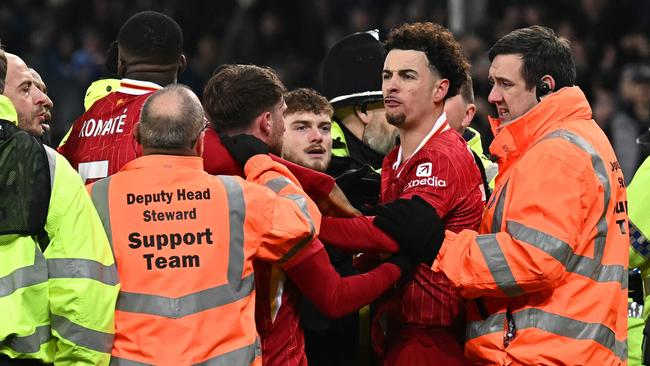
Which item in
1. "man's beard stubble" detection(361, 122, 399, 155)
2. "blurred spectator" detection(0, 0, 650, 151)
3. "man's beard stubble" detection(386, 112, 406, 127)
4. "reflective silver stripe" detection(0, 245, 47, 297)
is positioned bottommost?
"blurred spectator" detection(0, 0, 650, 151)

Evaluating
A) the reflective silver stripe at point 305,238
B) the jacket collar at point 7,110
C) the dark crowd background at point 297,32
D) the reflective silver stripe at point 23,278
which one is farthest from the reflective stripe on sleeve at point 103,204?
the dark crowd background at point 297,32

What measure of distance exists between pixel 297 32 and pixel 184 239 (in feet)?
37.5

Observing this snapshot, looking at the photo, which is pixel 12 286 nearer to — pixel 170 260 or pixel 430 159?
pixel 170 260

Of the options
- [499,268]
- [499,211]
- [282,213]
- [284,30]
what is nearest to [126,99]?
[282,213]

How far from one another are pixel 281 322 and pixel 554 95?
1582 mm

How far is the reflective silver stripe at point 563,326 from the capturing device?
4848mm

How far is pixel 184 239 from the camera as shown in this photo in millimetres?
4520

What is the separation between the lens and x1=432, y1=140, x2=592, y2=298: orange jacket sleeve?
4.75m

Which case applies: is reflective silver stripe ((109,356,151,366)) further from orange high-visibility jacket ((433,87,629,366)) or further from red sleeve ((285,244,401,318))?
orange high-visibility jacket ((433,87,629,366))

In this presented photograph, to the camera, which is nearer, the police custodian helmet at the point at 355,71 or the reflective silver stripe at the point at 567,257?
the reflective silver stripe at the point at 567,257

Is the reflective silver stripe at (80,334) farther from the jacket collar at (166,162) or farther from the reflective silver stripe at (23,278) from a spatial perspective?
the jacket collar at (166,162)

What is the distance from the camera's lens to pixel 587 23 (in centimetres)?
1372

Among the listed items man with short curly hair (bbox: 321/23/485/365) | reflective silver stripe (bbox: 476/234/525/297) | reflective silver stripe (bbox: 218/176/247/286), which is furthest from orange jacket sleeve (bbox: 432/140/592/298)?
reflective silver stripe (bbox: 218/176/247/286)

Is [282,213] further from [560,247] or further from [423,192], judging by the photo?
[560,247]
